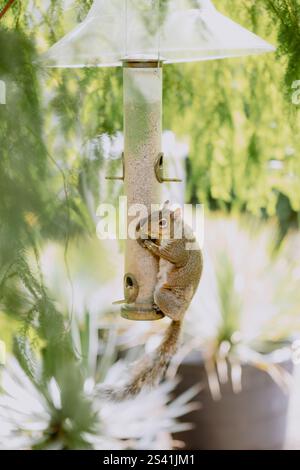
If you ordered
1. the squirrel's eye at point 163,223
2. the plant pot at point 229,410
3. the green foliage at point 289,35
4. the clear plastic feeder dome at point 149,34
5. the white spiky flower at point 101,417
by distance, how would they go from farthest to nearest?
the plant pot at point 229,410, the white spiky flower at point 101,417, the green foliage at point 289,35, the squirrel's eye at point 163,223, the clear plastic feeder dome at point 149,34

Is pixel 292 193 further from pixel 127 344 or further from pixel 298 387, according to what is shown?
pixel 298 387

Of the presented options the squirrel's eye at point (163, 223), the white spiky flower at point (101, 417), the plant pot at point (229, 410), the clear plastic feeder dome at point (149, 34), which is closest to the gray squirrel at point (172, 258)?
the squirrel's eye at point (163, 223)

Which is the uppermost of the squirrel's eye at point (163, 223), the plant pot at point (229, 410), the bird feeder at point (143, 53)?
the bird feeder at point (143, 53)

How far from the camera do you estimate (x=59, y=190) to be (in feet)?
6.56

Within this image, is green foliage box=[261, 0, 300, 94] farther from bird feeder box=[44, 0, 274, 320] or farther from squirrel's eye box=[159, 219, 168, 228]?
squirrel's eye box=[159, 219, 168, 228]

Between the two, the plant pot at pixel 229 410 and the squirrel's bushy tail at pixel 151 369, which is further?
the plant pot at pixel 229 410

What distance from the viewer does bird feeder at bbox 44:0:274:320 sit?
1754 millimetres

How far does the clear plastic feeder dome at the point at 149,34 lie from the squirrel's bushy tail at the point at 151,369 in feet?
2.10

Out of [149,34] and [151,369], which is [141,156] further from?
[151,369]

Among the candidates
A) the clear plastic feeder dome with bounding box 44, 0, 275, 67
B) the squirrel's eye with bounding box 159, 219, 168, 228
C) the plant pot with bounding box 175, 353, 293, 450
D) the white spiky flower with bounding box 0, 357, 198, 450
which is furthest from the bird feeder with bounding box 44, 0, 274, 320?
the plant pot with bounding box 175, 353, 293, 450

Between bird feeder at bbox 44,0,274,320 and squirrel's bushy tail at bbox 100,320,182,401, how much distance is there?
0.07m

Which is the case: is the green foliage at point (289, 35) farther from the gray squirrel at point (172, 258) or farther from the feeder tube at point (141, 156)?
the gray squirrel at point (172, 258)

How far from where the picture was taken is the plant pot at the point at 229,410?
9.38 feet

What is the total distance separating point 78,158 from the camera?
2100 millimetres
